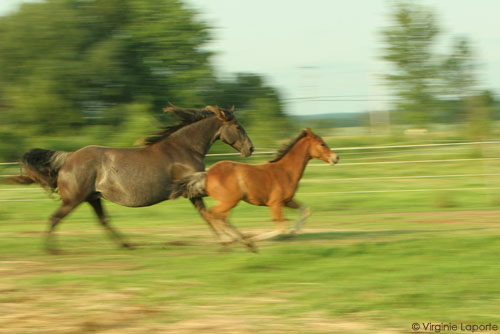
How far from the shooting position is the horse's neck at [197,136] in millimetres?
8375

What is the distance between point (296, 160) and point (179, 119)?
1.54 meters

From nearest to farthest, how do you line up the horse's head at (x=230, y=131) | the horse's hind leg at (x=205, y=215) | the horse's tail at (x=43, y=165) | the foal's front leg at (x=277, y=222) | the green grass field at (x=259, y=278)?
the green grass field at (x=259, y=278) < the foal's front leg at (x=277, y=222) < the horse's hind leg at (x=205, y=215) < the horse's tail at (x=43, y=165) < the horse's head at (x=230, y=131)

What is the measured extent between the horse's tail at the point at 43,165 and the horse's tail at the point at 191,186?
1434mm

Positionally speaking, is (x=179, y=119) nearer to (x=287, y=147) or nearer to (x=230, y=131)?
(x=230, y=131)

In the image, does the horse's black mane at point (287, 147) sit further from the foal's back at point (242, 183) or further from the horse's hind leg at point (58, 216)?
the horse's hind leg at point (58, 216)

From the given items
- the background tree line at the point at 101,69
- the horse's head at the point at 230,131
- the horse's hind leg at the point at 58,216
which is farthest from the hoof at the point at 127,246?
the background tree line at the point at 101,69

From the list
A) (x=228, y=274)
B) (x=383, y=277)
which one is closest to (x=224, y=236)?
(x=228, y=274)

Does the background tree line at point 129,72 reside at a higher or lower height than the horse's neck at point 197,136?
lower

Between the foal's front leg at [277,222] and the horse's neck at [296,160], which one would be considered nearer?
the foal's front leg at [277,222]

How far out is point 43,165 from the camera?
841cm

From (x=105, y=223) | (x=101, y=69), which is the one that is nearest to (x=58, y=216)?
(x=105, y=223)

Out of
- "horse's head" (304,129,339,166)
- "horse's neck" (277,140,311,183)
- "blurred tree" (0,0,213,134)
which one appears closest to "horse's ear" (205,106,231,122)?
"horse's neck" (277,140,311,183)

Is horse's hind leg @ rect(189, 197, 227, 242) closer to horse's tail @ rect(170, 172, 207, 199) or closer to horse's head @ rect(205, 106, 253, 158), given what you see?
horse's tail @ rect(170, 172, 207, 199)

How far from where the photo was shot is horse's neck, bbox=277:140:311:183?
26.9 ft
